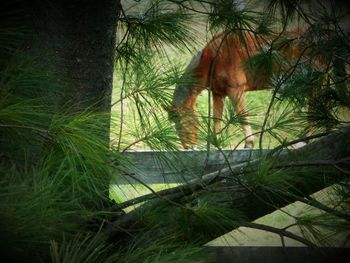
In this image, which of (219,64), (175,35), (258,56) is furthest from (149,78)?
(219,64)

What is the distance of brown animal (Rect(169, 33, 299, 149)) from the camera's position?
24.7 inches

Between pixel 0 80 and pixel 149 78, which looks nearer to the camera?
pixel 0 80

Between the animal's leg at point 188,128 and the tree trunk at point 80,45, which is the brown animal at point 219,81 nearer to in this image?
the animal's leg at point 188,128

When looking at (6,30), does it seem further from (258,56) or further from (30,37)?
(258,56)

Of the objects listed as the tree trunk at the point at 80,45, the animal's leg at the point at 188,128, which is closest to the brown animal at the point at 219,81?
the animal's leg at the point at 188,128

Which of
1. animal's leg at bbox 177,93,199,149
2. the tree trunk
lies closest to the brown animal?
animal's leg at bbox 177,93,199,149

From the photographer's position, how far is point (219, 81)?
58.5 inches

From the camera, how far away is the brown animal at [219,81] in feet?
2.06

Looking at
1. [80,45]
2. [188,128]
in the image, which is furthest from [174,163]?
[80,45]

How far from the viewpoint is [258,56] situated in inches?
28.5

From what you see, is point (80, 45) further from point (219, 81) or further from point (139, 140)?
point (219, 81)

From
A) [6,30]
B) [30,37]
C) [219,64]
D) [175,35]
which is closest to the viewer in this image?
[6,30]

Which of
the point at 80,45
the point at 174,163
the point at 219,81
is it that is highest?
the point at 219,81

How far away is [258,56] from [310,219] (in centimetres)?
26
